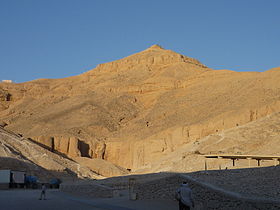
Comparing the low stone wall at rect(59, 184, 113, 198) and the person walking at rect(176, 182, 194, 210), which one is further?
the low stone wall at rect(59, 184, 113, 198)

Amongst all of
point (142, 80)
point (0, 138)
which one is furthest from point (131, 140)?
point (142, 80)

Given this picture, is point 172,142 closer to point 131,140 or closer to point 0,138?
point 131,140

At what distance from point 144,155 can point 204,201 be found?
4108cm

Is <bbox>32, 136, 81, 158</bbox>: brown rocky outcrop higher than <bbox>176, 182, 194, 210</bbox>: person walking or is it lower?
higher

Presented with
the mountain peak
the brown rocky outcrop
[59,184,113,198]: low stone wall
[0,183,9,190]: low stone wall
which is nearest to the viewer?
[59,184,113,198]: low stone wall

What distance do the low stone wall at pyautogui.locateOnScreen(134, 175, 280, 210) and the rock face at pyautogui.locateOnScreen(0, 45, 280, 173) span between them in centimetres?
3300

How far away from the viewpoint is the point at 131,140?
5975 cm

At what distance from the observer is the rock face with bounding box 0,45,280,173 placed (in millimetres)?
55438

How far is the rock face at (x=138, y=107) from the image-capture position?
55.4 m

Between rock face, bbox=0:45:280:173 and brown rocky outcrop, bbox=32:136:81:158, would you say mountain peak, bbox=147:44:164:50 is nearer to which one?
rock face, bbox=0:45:280:173

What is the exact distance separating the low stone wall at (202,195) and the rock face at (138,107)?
108 feet

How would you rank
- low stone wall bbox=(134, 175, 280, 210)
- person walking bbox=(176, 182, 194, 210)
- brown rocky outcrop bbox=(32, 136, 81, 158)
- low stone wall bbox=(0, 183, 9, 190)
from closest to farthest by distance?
person walking bbox=(176, 182, 194, 210)
low stone wall bbox=(134, 175, 280, 210)
low stone wall bbox=(0, 183, 9, 190)
brown rocky outcrop bbox=(32, 136, 81, 158)

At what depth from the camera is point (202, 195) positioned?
15062 mm

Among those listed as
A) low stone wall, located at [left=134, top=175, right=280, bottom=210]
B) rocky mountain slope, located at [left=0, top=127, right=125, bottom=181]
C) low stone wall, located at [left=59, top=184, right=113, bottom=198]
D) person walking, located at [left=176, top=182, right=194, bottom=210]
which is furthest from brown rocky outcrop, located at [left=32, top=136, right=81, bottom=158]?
person walking, located at [left=176, top=182, right=194, bottom=210]
